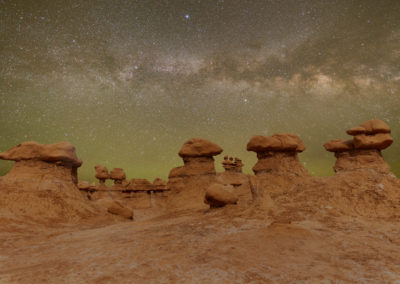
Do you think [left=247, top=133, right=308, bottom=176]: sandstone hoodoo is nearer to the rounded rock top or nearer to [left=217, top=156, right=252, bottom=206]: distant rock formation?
the rounded rock top

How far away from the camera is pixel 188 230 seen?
616 cm

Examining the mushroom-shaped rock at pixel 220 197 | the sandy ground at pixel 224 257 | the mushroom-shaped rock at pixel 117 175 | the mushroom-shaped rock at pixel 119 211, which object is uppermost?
the mushroom-shaped rock at pixel 117 175

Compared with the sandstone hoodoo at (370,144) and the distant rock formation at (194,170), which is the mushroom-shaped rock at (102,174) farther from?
the sandstone hoodoo at (370,144)

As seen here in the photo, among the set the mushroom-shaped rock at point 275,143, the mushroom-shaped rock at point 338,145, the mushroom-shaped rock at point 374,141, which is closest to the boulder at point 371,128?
the mushroom-shaped rock at point 374,141

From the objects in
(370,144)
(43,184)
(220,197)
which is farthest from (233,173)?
(43,184)

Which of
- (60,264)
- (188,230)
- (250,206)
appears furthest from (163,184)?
(60,264)

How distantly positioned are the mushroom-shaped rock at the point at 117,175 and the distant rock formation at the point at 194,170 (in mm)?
15193

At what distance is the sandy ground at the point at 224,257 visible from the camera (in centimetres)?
327

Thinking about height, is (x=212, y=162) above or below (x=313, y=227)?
above

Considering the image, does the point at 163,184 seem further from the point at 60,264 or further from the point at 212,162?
the point at 60,264

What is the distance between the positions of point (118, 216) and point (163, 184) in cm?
1534

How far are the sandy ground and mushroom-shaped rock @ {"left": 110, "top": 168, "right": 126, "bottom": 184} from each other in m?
23.5

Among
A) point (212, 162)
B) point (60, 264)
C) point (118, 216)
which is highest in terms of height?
point (212, 162)

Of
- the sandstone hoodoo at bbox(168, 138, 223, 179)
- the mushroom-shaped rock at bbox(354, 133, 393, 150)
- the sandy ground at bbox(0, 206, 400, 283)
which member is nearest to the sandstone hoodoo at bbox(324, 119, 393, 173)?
the mushroom-shaped rock at bbox(354, 133, 393, 150)
